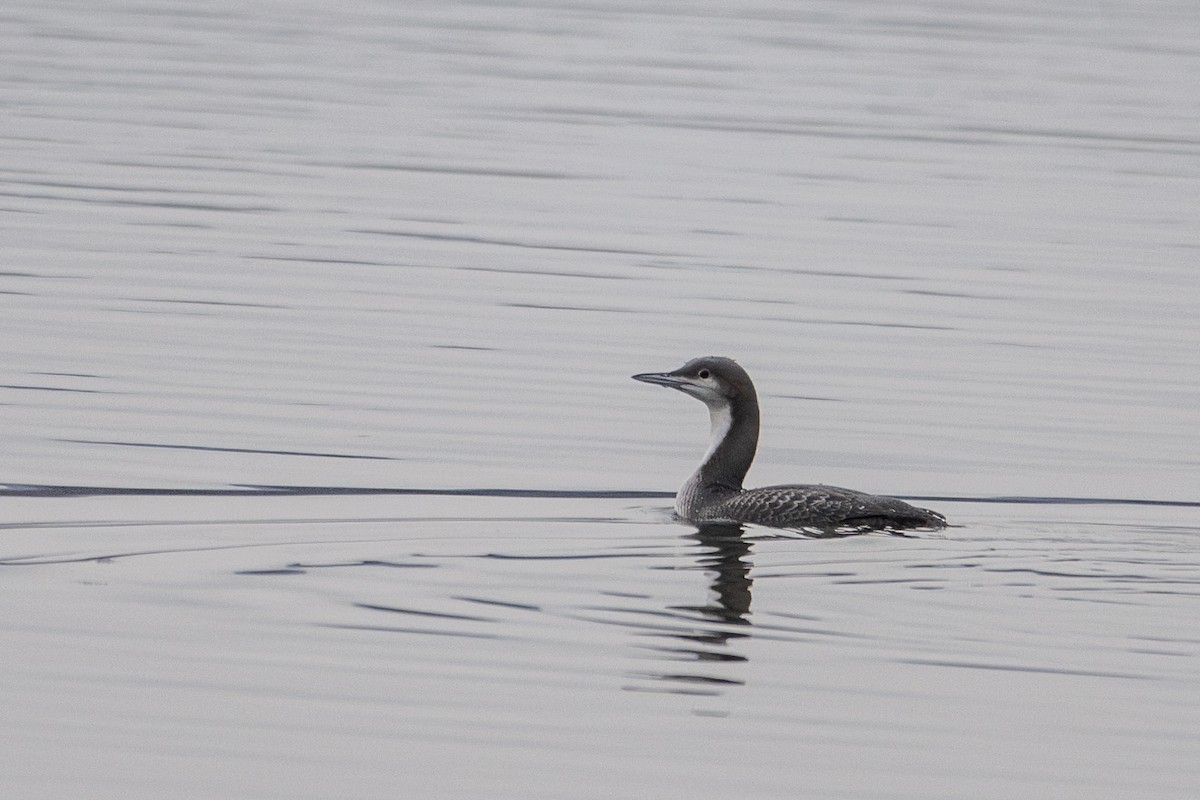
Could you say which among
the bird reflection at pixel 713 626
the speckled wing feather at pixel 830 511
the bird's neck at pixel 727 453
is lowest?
the bird reflection at pixel 713 626

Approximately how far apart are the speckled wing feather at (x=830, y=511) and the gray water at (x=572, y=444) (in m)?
0.19

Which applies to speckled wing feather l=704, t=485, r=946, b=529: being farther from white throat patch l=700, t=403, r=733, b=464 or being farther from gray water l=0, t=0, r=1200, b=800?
white throat patch l=700, t=403, r=733, b=464

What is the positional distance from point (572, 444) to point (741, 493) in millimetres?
1746

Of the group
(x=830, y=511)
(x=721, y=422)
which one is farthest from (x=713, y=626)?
(x=721, y=422)

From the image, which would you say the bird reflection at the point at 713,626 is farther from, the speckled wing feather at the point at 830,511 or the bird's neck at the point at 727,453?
the bird's neck at the point at 727,453

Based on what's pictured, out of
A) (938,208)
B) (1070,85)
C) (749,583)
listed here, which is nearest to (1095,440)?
(749,583)

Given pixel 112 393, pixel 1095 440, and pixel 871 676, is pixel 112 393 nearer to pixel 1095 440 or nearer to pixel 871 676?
pixel 1095 440

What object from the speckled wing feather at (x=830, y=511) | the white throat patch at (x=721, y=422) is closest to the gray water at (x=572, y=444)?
the speckled wing feather at (x=830, y=511)

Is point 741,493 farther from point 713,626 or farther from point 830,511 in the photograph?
point 713,626

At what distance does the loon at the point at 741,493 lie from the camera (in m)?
9.68

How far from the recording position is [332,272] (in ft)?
55.2

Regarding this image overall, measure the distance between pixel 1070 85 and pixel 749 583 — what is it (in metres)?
25.0

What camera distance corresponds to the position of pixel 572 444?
11.8 meters

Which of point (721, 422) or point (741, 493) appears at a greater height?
point (721, 422)
